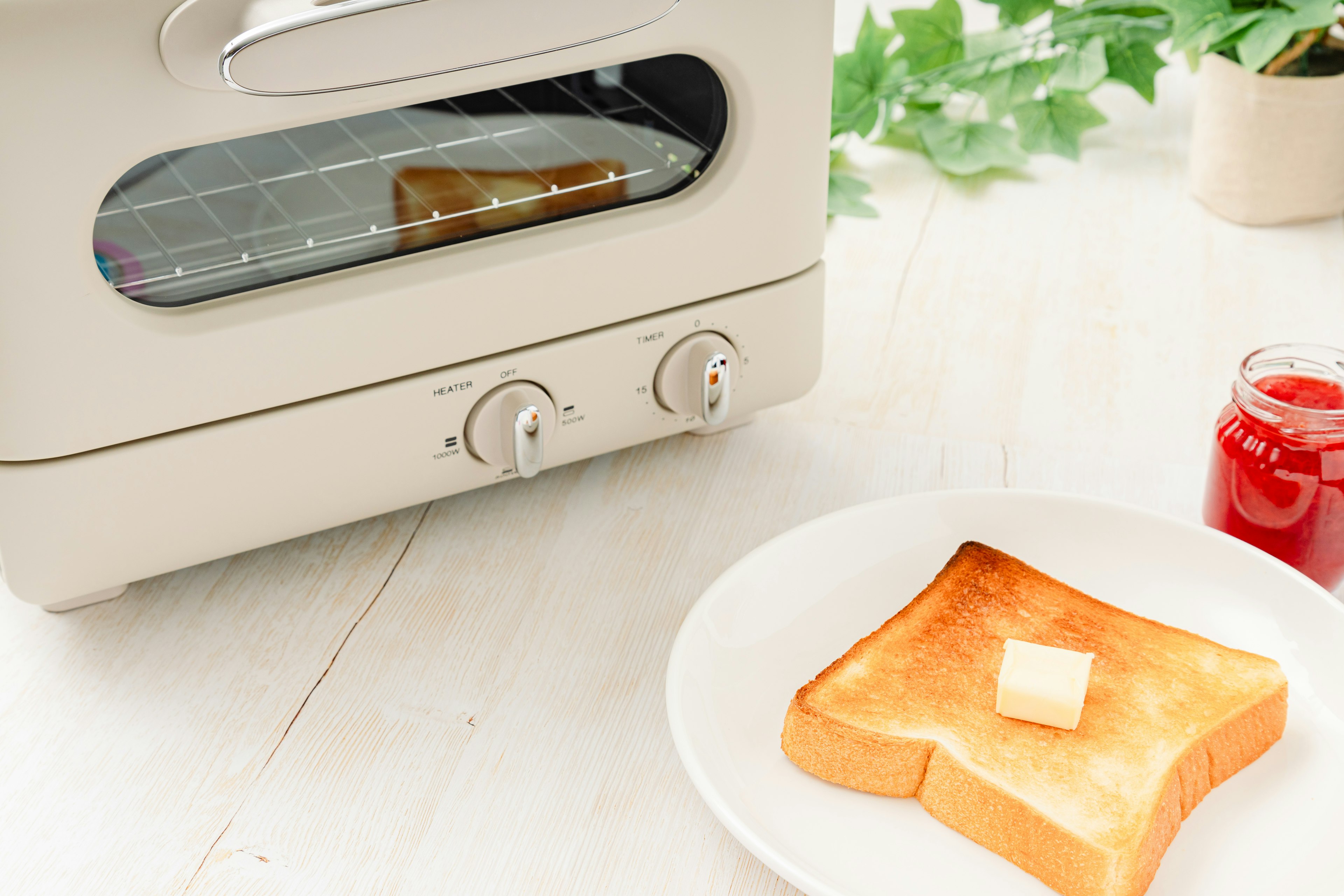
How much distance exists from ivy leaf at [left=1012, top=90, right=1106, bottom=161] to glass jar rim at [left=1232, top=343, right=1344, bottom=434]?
1.58 ft

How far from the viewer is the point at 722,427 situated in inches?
30.8

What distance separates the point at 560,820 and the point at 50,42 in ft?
1.28

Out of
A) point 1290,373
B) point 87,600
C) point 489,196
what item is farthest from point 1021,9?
point 87,600

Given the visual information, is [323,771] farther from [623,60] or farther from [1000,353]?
[1000,353]

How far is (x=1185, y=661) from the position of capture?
557 millimetres

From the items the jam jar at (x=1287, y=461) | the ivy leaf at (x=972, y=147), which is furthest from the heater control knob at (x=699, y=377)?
the ivy leaf at (x=972, y=147)

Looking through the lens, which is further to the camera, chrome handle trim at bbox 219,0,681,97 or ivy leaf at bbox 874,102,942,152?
ivy leaf at bbox 874,102,942,152

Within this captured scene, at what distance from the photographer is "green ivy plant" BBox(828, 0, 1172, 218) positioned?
1.04 metres

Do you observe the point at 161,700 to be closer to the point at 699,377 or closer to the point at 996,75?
the point at 699,377

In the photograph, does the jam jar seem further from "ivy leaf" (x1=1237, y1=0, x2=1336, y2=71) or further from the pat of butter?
"ivy leaf" (x1=1237, y1=0, x2=1336, y2=71)

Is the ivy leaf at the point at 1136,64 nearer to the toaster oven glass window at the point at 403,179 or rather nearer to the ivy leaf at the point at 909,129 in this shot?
the ivy leaf at the point at 909,129

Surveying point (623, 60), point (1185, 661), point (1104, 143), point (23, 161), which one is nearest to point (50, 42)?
point (23, 161)

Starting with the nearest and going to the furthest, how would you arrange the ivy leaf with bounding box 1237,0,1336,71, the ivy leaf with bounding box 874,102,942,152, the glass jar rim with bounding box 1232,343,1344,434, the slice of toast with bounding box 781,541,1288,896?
the slice of toast with bounding box 781,541,1288,896 < the glass jar rim with bounding box 1232,343,1344,434 < the ivy leaf with bounding box 1237,0,1336,71 < the ivy leaf with bounding box 874,102,942,152

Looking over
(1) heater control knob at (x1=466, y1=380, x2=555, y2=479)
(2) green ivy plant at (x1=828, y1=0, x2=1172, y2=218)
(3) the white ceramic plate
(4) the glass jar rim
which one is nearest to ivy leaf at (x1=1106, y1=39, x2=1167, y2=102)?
(2) green ivy plant at (x1=828, y1=0, x2=1172, y2=218)
